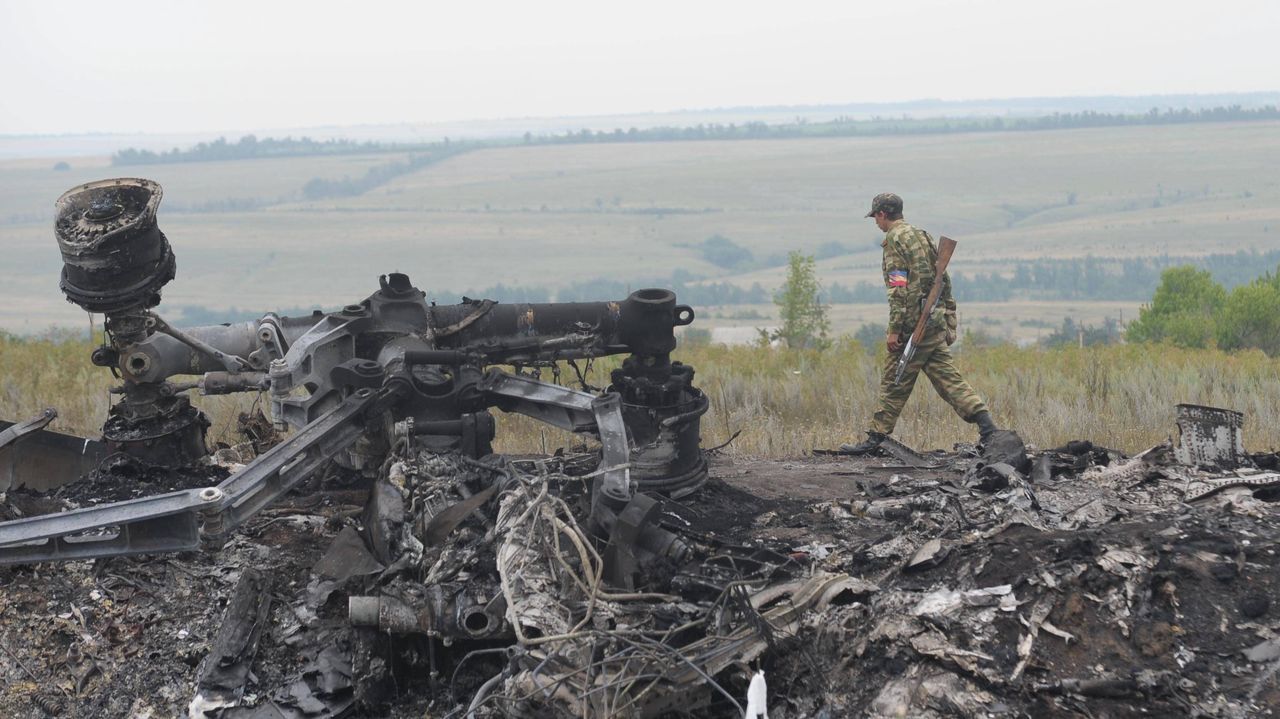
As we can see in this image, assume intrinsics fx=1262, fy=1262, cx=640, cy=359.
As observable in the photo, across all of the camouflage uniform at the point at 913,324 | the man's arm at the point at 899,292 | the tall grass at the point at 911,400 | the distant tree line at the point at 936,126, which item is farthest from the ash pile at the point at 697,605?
the distant tree line at the point at 936,126

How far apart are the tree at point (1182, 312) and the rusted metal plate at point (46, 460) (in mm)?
14868

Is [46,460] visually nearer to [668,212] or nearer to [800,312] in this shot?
[800,312]

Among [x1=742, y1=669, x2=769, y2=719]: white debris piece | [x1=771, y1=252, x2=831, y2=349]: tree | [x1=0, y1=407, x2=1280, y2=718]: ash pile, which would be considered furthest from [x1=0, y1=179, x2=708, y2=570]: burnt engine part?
[x1=771, y1=252, x2=831, y2=349]: tree

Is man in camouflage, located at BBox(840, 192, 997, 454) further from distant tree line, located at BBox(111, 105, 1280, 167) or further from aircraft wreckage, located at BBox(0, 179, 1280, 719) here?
distant tree line, located at BBox(111, 105, 1280, 167)

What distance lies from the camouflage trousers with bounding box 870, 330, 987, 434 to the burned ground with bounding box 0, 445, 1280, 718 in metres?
1.57

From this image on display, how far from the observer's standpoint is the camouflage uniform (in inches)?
412

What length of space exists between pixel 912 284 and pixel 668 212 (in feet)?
317

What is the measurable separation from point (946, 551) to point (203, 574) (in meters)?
4.36

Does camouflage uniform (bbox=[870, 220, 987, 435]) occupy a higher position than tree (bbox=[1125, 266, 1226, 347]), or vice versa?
camouflage uniform (bbox=[870, 220, 987, 435])

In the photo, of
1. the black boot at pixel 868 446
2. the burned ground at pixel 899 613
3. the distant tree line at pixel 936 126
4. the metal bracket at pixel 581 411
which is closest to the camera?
the burned ground at pixel 899 613

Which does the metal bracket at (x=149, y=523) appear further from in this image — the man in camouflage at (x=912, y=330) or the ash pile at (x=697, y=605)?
the man in camouflage at (x=912, y=330)

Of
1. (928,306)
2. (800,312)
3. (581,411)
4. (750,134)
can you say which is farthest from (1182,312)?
(750,134)

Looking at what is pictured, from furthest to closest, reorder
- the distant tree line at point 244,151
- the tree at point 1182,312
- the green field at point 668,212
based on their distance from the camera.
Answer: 1. the distant tree line at point 244,151
2. the green field at point 668,212
3. the tree at point 1182,312

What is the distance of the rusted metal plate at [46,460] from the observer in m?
8.82
